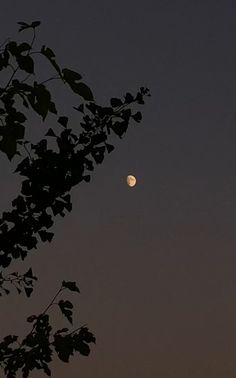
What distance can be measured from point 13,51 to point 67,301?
6.44ft

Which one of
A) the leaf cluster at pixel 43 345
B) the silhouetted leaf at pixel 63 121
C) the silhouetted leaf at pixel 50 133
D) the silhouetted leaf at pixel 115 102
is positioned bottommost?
the leaf cluster at pixel 43 345

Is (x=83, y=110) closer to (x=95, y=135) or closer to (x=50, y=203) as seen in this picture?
(x=95, y=135)

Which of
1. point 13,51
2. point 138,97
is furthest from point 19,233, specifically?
point 13,51

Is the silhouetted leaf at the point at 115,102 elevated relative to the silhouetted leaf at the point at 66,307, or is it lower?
elevated

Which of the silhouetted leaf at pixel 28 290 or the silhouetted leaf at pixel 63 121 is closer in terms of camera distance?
the silhouetted leaf at pixel 63 121

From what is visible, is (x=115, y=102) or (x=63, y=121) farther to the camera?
(x=63, y=121)

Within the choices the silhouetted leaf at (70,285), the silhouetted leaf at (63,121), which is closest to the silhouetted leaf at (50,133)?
the silhouetted leaf at (63,121)

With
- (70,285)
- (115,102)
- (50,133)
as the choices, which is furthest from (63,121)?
(70,285)

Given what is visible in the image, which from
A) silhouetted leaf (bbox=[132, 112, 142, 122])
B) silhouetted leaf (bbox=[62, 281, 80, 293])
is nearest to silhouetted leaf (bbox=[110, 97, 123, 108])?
silhouetted leaf (bbox=[132, 112, 142, 122])

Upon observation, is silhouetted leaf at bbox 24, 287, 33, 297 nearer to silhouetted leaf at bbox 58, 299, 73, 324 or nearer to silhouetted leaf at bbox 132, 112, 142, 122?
silhouetted leaf at bbox 58, 299, 73, 324

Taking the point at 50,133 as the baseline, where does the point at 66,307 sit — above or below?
below

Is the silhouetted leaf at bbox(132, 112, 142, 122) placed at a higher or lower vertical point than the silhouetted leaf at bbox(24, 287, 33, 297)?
higher

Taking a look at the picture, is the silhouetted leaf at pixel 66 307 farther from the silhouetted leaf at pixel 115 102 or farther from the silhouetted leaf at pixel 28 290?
the silhouetted leaf at pixel 115 102

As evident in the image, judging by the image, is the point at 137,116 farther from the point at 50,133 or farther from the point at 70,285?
the point at 70,285
